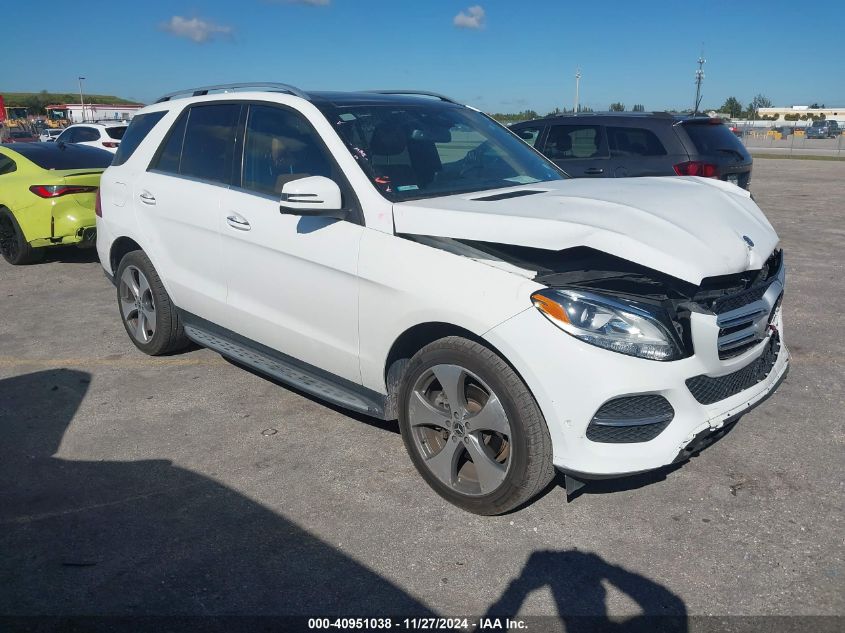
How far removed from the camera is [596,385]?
288 cm

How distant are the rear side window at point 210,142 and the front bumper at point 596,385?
244 centimetres

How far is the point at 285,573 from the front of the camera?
304 centimetres

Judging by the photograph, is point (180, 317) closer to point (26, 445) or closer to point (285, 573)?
point (26, 445)

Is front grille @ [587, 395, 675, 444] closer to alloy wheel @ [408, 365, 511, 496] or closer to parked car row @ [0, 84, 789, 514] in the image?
parked car row @ [0, 84, 789, 514]

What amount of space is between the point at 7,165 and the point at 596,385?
359 inches

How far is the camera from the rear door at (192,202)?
15.2 feet

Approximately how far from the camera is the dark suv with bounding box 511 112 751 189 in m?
8.59

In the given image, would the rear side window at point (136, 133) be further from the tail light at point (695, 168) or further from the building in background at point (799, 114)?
the building in background at point (799, 114)

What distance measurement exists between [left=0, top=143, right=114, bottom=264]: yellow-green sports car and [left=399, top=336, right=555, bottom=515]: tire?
6.63 metres

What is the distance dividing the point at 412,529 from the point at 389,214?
4.86 ft

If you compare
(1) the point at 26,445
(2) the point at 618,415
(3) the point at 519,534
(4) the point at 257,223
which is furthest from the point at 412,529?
(1) the point at 26,445

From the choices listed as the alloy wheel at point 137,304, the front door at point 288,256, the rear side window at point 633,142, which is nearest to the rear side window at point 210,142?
the front door at point 288,256

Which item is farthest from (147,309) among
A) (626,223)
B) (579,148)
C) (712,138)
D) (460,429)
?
(712,138)

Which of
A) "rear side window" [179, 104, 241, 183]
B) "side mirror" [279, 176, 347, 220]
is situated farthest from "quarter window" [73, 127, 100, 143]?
"side mirror" [279, 176, 347, 220]
